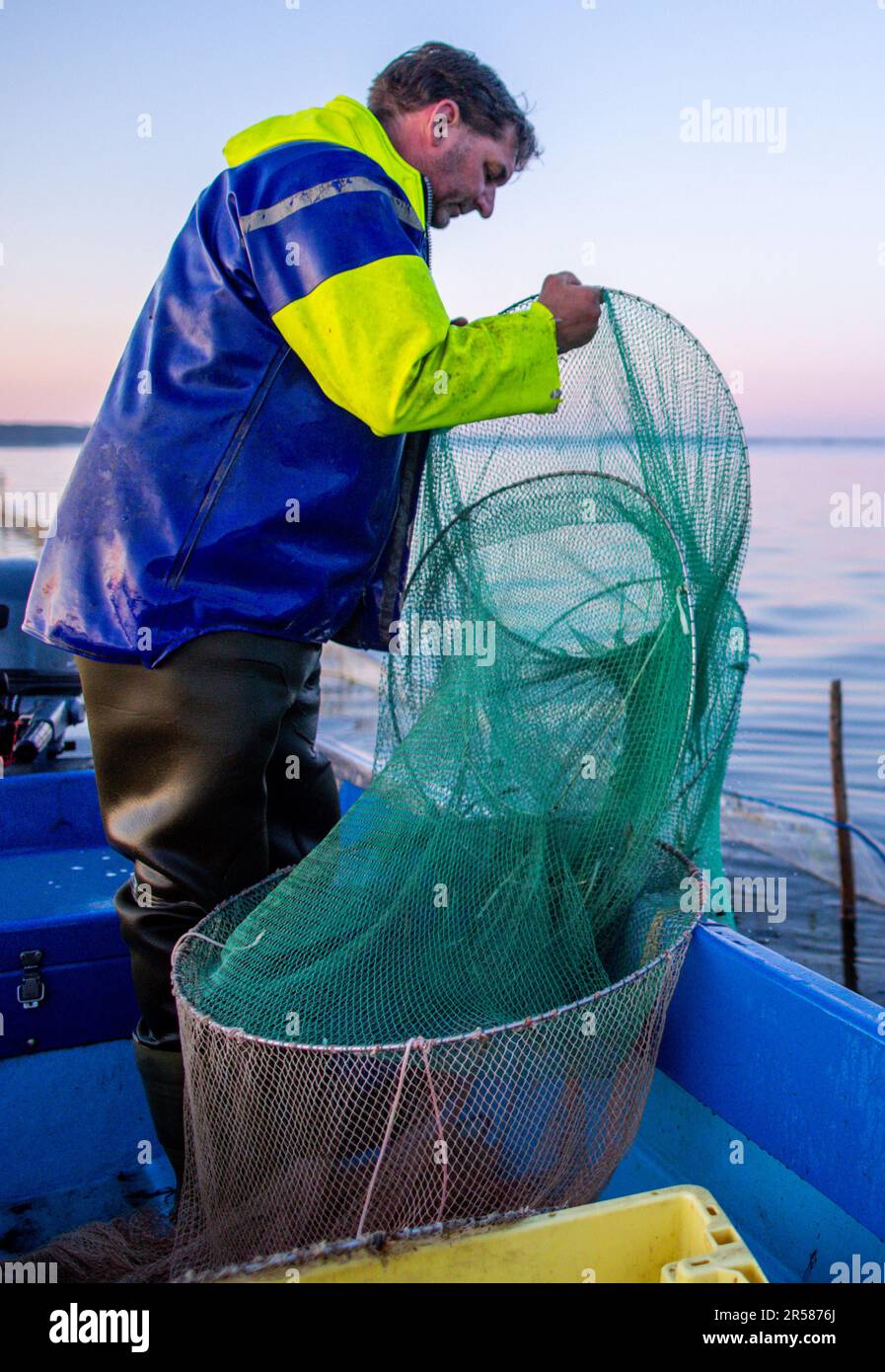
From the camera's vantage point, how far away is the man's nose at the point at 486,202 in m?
2.56

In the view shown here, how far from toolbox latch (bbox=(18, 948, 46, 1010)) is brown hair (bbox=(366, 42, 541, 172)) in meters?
2.22

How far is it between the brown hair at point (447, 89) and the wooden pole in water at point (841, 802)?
7238 mm

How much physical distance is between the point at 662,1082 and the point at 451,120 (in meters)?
2.20

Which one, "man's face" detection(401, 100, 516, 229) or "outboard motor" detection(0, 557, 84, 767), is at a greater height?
"man's face" detection(401, 100, 516, 229)

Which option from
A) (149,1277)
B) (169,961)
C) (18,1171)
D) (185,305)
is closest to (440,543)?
(185,305)

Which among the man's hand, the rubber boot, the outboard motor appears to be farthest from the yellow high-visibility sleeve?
the outboard motor

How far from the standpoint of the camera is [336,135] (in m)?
2.27

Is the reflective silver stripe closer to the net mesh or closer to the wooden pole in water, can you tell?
the net mesh

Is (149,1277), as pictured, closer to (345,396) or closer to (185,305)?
(345,396)

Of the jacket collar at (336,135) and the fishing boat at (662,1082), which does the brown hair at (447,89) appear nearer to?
the jacket collar at (336,135)

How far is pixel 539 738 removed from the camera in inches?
104

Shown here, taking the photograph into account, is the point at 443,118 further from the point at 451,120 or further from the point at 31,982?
the point at 31,982

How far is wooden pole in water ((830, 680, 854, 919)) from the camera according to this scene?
8625mm
